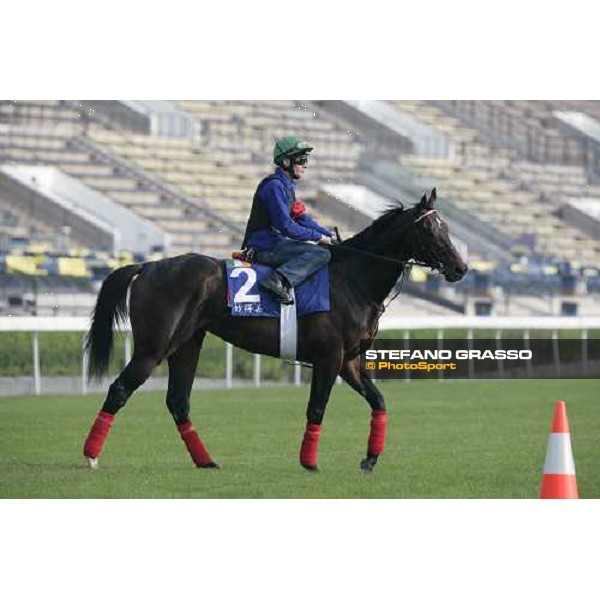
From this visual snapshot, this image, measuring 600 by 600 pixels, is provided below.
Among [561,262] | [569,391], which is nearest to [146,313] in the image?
[569,391]

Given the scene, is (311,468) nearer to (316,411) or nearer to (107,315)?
(316,411)

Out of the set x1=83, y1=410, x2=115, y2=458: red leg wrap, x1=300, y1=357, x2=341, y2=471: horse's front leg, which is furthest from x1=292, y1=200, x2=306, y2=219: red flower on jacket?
x1=83, y1=410, x2=115, y2=458: red leg wrap

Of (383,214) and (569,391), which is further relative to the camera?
(569,391)

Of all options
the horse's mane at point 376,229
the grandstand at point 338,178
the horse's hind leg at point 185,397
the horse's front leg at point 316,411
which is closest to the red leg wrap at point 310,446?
the horse's front leg at point 316,411

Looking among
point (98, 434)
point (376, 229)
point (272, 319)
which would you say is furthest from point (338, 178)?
point (98, 434)

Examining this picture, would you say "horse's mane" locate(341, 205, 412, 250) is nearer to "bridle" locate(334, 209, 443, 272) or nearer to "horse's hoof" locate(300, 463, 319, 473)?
"bridle" locate(334, 209, 443, 272)

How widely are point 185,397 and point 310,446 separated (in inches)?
26.7

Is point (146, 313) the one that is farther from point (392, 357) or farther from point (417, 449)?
point (392, 357)

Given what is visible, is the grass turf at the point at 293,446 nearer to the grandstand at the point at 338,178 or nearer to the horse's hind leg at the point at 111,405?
the horse's hind leg at the point at 111,405

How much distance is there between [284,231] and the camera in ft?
24.4

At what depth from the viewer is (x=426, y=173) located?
16953 mm

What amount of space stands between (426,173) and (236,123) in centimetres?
214

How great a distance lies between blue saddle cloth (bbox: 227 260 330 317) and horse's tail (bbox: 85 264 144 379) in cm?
49

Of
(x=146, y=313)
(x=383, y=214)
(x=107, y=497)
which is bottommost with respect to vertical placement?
(x=107, y=497)
